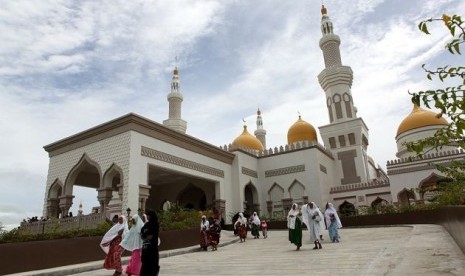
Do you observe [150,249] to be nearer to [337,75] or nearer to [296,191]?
[296,191]

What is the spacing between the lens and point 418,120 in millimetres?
24438

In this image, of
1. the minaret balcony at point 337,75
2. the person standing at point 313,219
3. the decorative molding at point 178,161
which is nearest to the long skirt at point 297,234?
the person standing at point 313,219

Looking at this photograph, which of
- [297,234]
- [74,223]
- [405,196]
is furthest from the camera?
[405,196]

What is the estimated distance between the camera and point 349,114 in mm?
25172

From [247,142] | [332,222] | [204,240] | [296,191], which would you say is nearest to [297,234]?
[332,222]

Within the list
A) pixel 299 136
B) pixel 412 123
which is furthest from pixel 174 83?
pixel 412 123

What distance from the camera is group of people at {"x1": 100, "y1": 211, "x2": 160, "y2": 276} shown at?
5.64 meters

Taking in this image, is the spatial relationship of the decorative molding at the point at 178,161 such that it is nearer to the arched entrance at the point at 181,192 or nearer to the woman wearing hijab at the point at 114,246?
the arched entrance at the point at 181,192

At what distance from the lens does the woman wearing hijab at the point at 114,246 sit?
6.80 meters

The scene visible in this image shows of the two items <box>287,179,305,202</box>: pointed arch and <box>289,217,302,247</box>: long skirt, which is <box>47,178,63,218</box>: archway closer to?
<box>289,217,302,247</box>: long skirt

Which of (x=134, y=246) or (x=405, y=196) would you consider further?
(x=405, y=196)

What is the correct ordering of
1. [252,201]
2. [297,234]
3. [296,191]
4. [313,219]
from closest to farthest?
[297,234], [313,219], [296,191], [252,201]

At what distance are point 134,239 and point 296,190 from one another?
16031mm

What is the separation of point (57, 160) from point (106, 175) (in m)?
3.78
